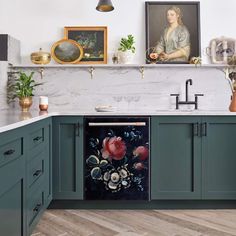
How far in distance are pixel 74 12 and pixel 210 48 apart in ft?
4.80

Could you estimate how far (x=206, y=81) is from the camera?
3336 millimetres

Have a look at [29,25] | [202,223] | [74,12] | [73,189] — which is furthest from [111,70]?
[202,223]

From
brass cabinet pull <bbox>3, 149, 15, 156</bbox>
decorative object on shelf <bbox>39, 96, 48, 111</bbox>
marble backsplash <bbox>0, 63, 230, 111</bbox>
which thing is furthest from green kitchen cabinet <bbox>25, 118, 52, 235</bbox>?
marble backsplash <bbox>0, 63, 230, 111</bbox>

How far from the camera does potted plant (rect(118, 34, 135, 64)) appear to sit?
3248 millimetres

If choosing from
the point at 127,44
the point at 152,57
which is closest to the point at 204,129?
the point at 152,57

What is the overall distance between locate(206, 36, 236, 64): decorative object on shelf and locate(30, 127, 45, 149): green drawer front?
194cm

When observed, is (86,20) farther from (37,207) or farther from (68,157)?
(37,207)

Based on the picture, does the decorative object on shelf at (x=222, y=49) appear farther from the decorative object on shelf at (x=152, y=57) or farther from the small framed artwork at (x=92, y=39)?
the small framed artwork at (x=92, y=39)

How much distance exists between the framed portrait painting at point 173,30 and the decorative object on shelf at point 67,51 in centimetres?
72

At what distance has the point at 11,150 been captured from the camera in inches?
64.0

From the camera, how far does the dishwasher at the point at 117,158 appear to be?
275cm

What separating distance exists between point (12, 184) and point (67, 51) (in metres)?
1.93

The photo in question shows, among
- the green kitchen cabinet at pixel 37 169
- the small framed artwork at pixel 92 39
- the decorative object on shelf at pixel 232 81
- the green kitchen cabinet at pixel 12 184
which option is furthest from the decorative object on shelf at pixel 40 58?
the decorative object on shelf at pixel 232 81

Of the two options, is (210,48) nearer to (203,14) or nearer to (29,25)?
(203,14)
